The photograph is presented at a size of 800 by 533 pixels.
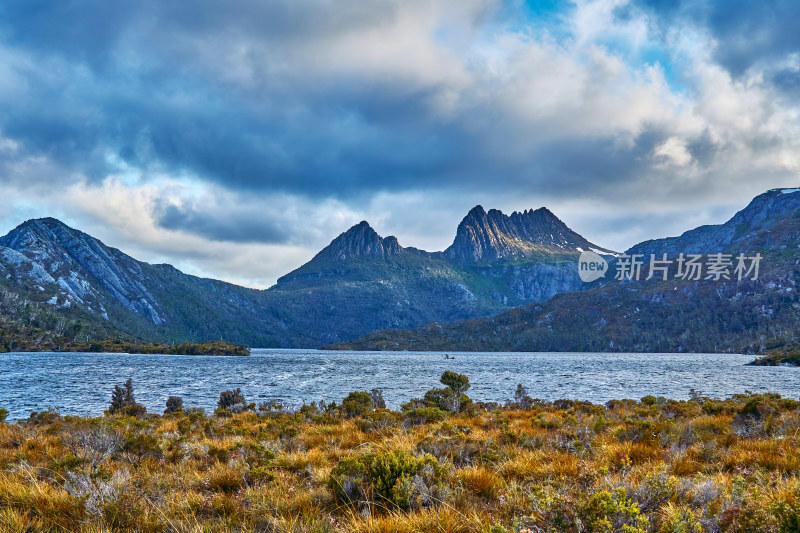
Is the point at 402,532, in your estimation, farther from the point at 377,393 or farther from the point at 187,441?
the point at 377,393

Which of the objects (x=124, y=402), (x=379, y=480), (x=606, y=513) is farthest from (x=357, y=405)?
(x=606, y=513)

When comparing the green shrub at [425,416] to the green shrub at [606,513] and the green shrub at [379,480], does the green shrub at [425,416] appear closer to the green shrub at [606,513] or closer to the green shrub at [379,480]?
the green shrub at [379,480]

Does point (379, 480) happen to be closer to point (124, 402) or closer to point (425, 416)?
point (425, 416)

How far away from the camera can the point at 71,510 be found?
578 cm

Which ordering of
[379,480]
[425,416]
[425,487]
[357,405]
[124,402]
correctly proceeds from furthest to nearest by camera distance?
1. [124,402]
2. [357,405]
3. [425,416]
4. [379,480]
5. [425,487]

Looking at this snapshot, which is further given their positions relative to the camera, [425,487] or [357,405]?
[357,405]

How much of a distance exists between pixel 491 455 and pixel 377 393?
2271 cm

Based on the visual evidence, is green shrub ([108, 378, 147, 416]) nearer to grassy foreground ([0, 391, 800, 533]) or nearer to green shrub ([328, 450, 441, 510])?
grassy foreground ([0, 391, 800, 533])

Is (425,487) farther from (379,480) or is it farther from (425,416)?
(425,416)

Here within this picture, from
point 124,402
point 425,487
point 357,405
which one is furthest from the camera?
point 124,402

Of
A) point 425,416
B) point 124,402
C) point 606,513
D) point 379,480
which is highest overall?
point 606,513

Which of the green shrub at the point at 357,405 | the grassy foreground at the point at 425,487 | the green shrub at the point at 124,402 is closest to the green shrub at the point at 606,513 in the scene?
the grassy foreground at the point at 425,487

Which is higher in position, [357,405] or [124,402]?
[357,405]

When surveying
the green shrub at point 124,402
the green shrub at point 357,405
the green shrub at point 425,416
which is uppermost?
the green shrub at point 425,416
